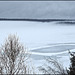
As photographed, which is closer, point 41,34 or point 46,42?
point 46,42

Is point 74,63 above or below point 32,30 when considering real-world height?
below

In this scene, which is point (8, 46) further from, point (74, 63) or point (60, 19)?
point (60, 19)

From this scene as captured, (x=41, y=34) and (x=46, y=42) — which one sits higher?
(x=41, y=34)

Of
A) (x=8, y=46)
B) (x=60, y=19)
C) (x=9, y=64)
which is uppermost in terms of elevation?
(x=60, y=19)

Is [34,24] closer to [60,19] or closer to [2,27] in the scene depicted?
[2,27]

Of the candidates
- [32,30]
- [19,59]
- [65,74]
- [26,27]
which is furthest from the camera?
[26,27]

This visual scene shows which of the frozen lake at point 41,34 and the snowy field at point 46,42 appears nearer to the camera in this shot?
the snowy field at point 46,42

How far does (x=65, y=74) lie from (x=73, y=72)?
0.76m

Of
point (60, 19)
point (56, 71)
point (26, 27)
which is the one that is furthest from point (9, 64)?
point (26, 27)

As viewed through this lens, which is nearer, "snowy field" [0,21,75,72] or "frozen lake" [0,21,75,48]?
"snowy field" [0,21,75,72]

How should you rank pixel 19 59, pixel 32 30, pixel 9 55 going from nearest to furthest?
1. pixel 9 55
2. pixel 19 59
3. pixel 32 30

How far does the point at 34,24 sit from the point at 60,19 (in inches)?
1382

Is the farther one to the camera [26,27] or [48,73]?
[26,27]

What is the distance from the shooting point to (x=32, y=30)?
306ft
